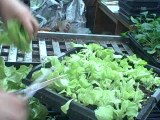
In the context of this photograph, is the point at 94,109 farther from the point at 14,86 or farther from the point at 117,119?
the point at 14,86

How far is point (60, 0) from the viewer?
357 centimetres

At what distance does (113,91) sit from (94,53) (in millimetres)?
343

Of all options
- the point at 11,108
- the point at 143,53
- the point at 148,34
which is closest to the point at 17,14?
the point at 11,108

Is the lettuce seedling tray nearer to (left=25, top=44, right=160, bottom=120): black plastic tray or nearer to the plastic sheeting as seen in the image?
(left=25, top=44, right=160, bottom=120): black plastic tray

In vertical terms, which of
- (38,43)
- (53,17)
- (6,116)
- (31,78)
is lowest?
(53,17)

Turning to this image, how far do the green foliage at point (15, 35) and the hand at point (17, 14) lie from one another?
0.06 feet

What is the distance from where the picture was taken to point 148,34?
210 cm

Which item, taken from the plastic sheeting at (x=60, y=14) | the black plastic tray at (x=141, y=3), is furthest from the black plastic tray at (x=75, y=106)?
the plastic sheeting at (x=60, y=14)

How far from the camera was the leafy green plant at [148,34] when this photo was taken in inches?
77.9

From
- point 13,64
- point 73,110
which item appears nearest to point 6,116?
point 73,110

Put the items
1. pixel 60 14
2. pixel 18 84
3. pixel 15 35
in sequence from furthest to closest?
pixel 60 14, pixel 18 84, pixel 15 35

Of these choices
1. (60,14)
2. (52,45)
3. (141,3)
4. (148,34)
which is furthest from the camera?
(60,14)

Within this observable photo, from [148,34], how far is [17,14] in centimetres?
115

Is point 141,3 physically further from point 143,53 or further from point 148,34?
point 143,53
